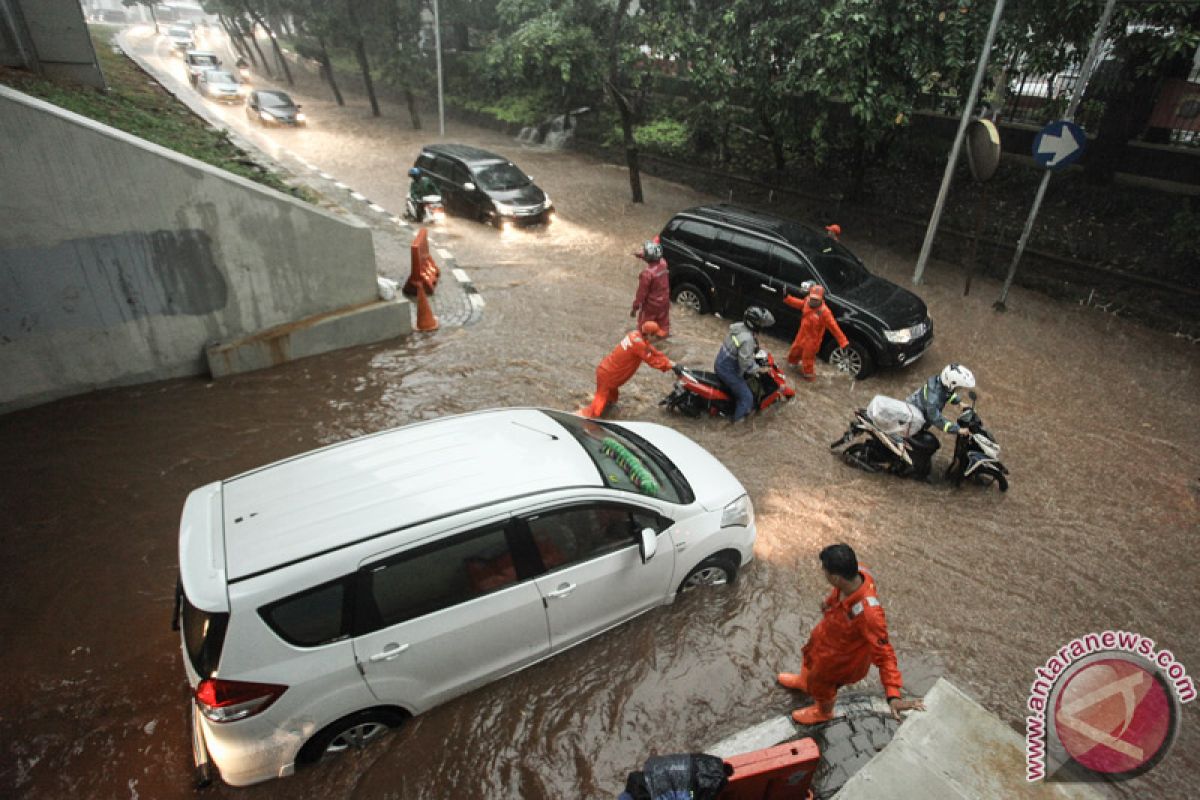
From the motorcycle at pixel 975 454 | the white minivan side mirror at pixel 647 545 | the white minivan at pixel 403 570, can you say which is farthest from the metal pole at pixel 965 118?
the white minivan side mirror at pixel 647 545

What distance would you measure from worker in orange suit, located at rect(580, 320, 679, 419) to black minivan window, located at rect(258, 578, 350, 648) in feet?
13.3

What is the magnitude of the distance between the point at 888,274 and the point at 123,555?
1264cm

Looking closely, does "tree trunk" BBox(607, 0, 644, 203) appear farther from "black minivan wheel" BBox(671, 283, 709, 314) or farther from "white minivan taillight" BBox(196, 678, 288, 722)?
"white minivan taillight" BBox(196, 678, 288, 722)

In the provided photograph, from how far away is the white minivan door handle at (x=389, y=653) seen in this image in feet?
10.8

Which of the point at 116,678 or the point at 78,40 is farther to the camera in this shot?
the point at 78,40

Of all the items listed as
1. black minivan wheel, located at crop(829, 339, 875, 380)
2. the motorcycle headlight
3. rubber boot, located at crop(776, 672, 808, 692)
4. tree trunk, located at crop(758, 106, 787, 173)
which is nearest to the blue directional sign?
black minivan wheel, located at crop(829, 339, 875, 380)

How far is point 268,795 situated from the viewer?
3.36 meters

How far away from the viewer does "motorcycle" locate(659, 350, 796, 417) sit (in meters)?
7.14

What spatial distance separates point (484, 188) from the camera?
46.1 ft

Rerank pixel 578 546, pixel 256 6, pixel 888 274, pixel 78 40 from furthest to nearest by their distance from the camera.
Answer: pixel 256 6 → pixel 888 274 → pixel 78 40 → pixel 578 546

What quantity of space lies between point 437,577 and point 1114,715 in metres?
3.29

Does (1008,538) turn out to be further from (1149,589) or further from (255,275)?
(255,275)

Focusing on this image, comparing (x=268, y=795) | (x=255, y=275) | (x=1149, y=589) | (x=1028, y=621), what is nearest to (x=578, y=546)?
(x=268, y=795)

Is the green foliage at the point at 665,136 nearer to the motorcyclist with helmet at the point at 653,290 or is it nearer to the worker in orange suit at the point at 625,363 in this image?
the motorcyclist with helmet at the point at 653,290
